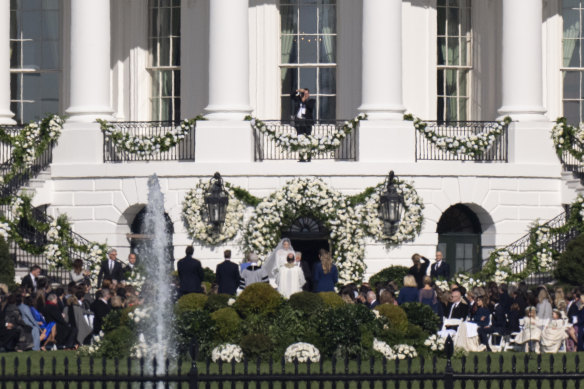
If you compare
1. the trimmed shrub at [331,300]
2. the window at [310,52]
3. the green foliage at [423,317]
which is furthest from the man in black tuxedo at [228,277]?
the window at [310,52]

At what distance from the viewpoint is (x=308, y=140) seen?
148 feet

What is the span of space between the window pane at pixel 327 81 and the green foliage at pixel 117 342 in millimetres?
16902

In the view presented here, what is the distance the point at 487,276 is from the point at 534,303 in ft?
25.4

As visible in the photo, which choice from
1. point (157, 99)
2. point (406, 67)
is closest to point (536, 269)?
point (406, 67)

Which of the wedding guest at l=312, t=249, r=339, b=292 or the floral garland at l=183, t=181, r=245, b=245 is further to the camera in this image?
the floral garland at l=183, t=181, r=245, b=245

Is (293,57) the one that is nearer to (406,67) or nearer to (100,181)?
(406,67)

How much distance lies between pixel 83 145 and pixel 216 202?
376 cm

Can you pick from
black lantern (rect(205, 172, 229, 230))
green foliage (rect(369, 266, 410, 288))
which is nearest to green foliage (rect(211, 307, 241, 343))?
green foliage (rect(369, 266, 410, 288))

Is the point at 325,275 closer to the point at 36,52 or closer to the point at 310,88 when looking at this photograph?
the point at 310,88

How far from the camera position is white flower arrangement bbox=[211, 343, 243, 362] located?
31844mm

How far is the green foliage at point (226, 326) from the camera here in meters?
32.7

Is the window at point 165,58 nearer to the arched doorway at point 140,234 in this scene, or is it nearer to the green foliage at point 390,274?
the arched doorway at point 140,234

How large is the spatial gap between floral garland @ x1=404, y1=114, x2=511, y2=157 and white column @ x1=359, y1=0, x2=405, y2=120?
0.51 m

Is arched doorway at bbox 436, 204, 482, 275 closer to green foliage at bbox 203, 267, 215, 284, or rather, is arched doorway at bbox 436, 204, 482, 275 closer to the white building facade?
the white building facade
